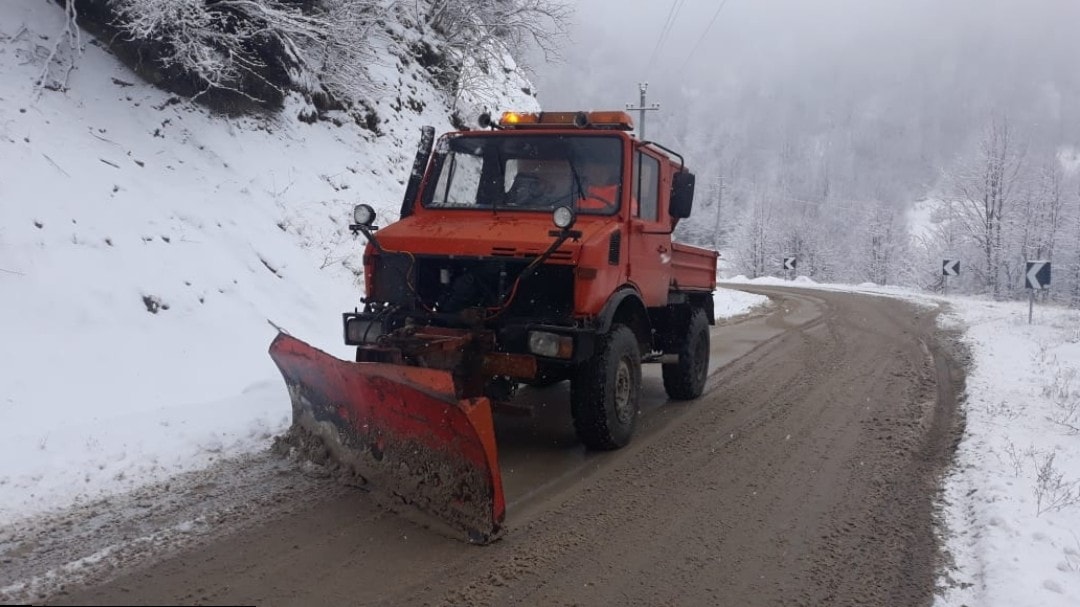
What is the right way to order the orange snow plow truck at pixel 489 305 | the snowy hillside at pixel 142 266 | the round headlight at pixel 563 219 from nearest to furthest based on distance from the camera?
the orange snow plow truck at pixel 489 305 < the round headlight at pixel 563 219 < the snowy hillside at pixel 142 266

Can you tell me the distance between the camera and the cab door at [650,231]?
584 cm

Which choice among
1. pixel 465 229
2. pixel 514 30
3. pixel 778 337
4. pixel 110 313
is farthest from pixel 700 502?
pixel 514 30

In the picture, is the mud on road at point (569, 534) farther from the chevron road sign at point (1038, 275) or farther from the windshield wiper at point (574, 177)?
the chevron road sign at point (1038, 275)

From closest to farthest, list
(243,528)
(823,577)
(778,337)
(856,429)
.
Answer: (823,577)
(243,528)
(856,429)
(778,337)

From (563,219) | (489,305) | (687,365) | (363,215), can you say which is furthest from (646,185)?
(363,215)

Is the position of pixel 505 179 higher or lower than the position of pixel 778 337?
higher

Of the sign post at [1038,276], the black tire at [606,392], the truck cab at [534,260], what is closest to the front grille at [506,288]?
the truck cab at [534,260]

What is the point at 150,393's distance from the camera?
6004 mm

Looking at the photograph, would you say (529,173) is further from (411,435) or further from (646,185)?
(411,435)

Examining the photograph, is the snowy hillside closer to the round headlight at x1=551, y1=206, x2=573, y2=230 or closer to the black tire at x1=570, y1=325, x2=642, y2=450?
the black tire at x1=570, y1=325, x2=642, y2=450

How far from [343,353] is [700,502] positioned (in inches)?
194

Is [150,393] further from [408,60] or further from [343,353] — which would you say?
[408,60]

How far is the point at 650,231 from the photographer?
20.2 ft

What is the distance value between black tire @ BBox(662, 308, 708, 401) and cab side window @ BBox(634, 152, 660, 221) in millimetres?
1590
